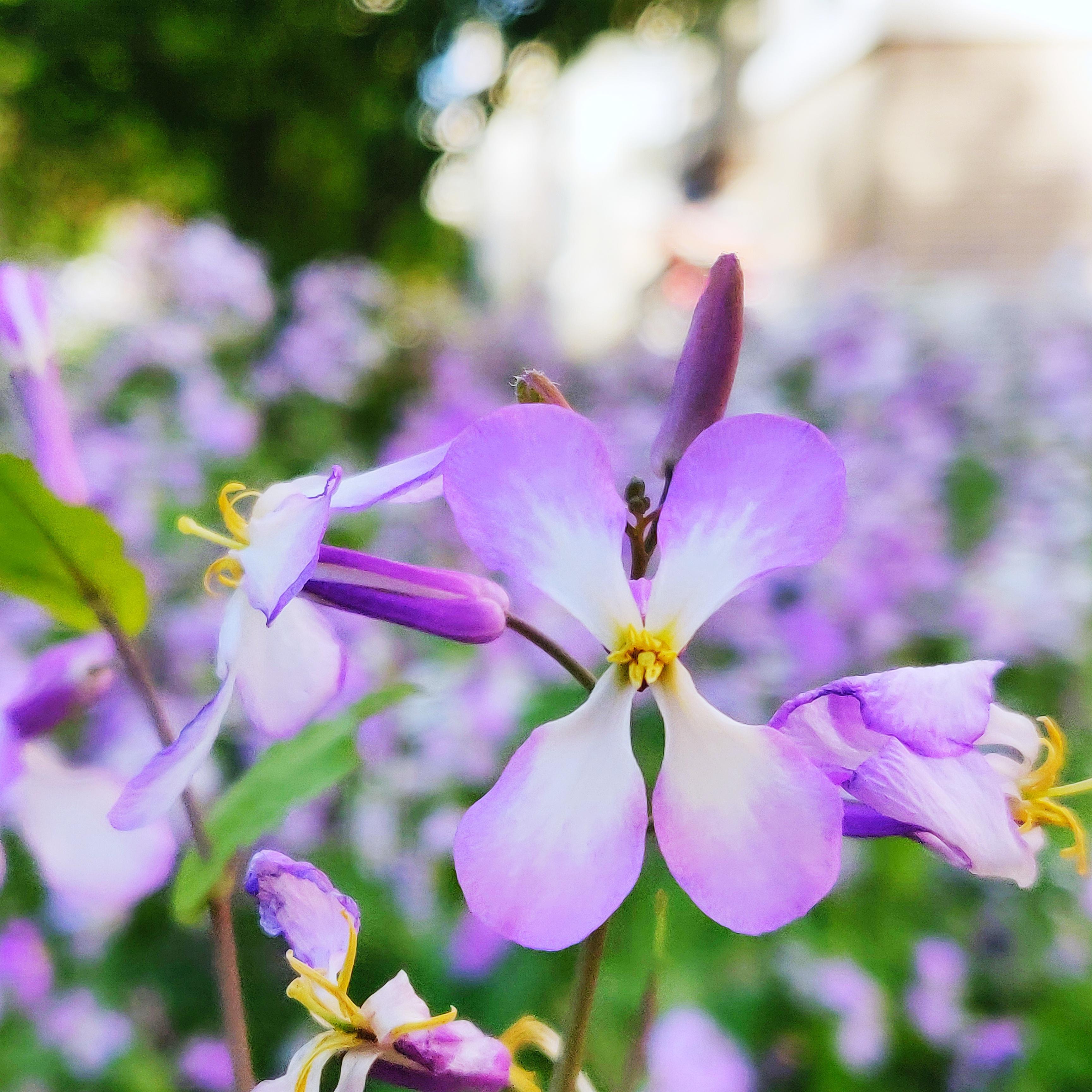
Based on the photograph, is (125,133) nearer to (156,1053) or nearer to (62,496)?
(156,1053)

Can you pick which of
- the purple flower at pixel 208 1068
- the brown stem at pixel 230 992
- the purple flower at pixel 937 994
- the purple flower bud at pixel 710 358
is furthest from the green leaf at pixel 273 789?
the purple flower at pixel 937 994

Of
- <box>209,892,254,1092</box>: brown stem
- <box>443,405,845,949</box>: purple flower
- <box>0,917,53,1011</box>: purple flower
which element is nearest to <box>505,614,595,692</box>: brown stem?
<box>443,405,845,949</box>: purple flower

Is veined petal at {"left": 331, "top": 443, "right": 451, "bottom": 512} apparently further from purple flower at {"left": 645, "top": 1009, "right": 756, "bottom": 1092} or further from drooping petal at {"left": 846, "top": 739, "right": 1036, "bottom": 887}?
purple flower at {"left": 645, "top": 1009, "right": 756, "bottom": 1092}

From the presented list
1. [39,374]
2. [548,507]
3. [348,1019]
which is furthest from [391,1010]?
[39,374]

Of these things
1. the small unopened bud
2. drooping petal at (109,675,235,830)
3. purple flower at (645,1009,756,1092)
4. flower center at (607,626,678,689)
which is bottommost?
purple flower at (645,1009,756,1092)

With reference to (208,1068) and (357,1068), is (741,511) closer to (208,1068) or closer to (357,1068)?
(357,1068)

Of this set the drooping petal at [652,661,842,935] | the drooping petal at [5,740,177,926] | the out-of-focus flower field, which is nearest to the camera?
the drooping petal at [652,661,842,935]

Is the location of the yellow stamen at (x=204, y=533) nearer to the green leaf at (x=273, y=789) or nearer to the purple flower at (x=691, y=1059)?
the green leaf at (x=273, y=789)
